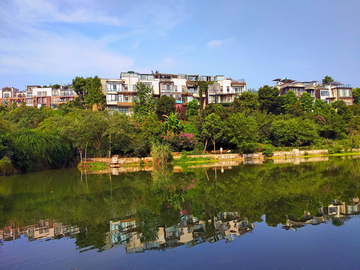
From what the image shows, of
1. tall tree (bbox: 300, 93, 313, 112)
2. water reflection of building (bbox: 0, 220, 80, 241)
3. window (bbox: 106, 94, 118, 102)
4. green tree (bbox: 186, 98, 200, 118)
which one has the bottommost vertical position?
water reflection of building (bbox: 0, 220, 80, 241)

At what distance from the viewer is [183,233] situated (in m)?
8.03

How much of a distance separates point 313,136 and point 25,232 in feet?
141

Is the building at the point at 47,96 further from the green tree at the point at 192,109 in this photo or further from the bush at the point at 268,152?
the bush at the point at 268,152

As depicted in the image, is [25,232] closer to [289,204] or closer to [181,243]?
[181,243]

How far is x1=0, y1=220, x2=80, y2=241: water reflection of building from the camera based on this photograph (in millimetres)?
8328

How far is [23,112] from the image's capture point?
1993 inches

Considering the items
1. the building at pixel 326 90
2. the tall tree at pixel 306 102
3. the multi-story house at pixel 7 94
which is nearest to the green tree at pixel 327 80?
the building at pixel 326 90

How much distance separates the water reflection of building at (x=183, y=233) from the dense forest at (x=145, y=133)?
2213cm

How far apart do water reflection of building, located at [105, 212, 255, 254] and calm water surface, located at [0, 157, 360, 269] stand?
0.03 m

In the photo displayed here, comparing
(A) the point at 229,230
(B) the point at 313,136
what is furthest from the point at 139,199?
(B) the point at 313,136

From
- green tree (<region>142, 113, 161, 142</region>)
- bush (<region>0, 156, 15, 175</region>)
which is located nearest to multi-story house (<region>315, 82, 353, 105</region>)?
green tree (<region>142, 113, 161, 142</region>)

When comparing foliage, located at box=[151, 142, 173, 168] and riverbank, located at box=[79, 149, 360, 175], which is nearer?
foliage, located at box=[151, 142, 173, 168]

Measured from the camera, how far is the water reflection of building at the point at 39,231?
833 centimetres

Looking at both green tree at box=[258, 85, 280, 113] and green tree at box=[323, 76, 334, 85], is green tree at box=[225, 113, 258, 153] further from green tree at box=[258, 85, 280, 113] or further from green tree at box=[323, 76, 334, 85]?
green tree at box=[323, 76, 334, 85]
